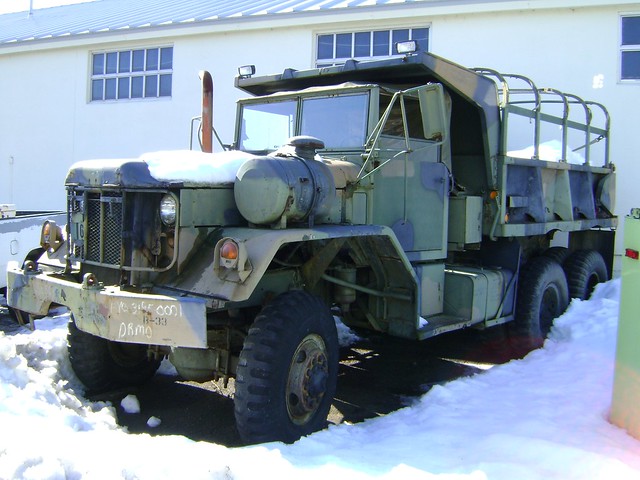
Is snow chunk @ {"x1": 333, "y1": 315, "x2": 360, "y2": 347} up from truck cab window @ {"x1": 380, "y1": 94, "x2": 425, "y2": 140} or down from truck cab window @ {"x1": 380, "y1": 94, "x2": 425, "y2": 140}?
down

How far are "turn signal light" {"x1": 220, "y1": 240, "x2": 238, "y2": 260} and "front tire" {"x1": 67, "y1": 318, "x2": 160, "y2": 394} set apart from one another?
5.27ft

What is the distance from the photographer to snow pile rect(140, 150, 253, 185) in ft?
12.9

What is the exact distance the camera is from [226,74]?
12.4 m

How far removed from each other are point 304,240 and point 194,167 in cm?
82

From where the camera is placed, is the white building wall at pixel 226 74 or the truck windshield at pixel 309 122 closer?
the truck windshield at pixel 309 122

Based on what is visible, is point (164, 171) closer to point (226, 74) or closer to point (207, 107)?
point (207, 107)

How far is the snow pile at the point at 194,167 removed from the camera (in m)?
3.92

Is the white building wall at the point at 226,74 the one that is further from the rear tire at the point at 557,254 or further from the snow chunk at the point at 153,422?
the snow chunk at the point at 153,422

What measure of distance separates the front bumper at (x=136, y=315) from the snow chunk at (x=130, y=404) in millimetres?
1107

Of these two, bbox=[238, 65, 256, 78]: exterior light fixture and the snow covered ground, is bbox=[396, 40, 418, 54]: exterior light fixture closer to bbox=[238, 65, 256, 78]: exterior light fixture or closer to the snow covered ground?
bbox=[238, 65, 256, 78]: exterior light fixture

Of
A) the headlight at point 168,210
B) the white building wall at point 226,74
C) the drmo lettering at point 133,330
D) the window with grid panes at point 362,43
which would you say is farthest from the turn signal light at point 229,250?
the window with grid panes at point 362,43

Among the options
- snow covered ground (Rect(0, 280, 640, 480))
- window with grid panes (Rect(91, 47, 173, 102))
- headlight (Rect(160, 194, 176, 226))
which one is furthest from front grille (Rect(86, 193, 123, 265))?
window with grid panes (Rect(91, 47, 173, 102))

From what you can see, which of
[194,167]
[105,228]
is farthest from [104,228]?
[194,167]

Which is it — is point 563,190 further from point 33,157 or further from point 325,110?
point 33,157
